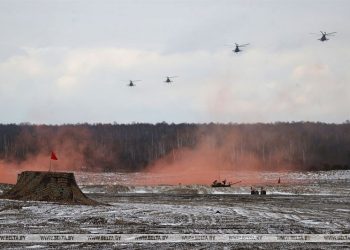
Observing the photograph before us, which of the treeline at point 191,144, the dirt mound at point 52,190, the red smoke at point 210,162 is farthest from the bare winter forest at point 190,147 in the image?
the dirt mound at point 52,190

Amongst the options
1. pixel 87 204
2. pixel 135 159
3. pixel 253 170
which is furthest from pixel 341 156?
pixel 87 204

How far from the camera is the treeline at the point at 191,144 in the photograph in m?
136

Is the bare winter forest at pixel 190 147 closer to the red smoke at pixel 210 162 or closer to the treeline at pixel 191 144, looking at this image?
the treeline at pixel 191 144

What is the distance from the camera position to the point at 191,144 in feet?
519

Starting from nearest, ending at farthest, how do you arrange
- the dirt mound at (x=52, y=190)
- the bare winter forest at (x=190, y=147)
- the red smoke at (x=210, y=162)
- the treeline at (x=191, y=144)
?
the dirt mound at (x=52, y=190) < the red smoke at (x=210, y=162) < the bare winter forest at (x=190, y=147) < the treeline at (x=191, y=144)

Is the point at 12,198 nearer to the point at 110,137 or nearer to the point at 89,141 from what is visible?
the point at 89,141

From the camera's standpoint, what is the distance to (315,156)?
132 m

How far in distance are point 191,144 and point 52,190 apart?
12426 centimetres

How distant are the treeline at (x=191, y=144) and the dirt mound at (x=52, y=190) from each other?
91.1 metres

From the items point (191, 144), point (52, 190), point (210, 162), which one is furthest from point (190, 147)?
point (52, 190)

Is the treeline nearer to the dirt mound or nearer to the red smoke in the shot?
the red smoke

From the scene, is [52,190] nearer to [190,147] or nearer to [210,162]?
[210,162]

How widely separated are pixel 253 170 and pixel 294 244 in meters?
115

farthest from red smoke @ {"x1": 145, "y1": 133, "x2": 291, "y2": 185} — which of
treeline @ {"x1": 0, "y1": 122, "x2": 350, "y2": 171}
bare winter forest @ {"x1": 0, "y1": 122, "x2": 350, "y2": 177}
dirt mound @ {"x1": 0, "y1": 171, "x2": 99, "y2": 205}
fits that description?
dirt mound @ {"x1": 0, "y1": 171, "x2": 99, "y2": 205}
